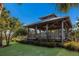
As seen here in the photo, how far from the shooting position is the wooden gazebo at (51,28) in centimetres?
320

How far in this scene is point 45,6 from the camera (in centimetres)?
322

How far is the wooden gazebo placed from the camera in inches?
126

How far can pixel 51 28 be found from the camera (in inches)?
126

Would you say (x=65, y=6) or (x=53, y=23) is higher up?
(x=65, y=6)

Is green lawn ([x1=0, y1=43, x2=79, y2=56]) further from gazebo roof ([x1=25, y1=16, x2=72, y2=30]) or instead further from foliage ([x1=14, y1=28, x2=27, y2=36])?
gazebo roof ([x1=25, y1=16, x2=72, y2=30])

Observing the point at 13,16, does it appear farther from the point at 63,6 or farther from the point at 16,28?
the point at 63,6

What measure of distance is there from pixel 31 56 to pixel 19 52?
14 centimetres

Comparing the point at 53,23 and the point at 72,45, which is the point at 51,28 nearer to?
the point at 53,23

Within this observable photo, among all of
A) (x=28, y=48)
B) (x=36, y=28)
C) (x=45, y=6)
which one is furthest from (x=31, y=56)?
(x=45, y=6)

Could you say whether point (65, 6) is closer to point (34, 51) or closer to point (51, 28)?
point (51, 28)

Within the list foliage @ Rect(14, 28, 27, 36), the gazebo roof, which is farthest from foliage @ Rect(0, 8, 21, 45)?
the gazebo roof

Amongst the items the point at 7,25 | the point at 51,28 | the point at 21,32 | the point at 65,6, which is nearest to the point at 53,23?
the point at 51,28

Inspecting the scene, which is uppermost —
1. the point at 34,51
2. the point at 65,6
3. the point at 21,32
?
the point at 65,6

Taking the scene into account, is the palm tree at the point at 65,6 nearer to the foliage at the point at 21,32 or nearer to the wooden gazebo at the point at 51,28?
the wooden gazebo at the point at 51,28
